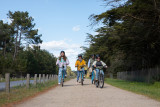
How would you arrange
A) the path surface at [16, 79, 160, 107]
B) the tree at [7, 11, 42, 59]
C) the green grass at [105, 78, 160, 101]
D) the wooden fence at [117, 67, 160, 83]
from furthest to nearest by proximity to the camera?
the tree at [7, 11, 42, 59] < the wooden fence at [117, 67, 160, 83] < the green grass at [105, 78, 160, 101] < the path surface at [16, 79, 160, 107]

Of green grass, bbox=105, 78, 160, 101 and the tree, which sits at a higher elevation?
the tree

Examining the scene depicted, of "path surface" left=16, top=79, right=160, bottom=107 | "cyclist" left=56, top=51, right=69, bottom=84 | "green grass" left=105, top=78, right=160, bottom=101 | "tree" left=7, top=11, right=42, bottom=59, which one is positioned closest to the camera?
"path surface" left=16, top=79, right=160, bottom=107

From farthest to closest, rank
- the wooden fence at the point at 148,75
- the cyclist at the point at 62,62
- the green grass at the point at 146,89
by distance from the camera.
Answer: the wooden fence at the point at 148,75, the cyclist at the point at 62,62, the green grass at the point at 146,89

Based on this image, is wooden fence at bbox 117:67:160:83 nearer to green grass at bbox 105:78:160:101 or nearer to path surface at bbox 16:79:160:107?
green grass at bbox 105:78:160:101

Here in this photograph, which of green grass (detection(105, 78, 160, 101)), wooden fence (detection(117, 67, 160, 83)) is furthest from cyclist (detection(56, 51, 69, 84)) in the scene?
wooden fence (detection(117, 67, 160, 83))

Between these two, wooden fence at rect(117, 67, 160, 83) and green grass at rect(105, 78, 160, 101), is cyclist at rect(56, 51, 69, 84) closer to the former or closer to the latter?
green grass at rect(105, 78, 160, 101)

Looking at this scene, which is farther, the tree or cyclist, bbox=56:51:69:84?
the tree

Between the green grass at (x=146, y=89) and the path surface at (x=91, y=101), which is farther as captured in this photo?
the green grass at (x=146, y=89)

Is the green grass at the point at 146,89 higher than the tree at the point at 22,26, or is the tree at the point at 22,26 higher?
the tree at the point at 22,26

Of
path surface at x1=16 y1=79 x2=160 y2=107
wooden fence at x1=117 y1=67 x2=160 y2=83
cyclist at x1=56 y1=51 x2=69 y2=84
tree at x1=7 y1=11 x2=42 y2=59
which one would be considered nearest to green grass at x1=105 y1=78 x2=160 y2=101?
path surface at x1=16 y1=79 x2=160 y2=107

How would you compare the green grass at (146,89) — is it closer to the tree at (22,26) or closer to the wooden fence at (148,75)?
the wooden fence at (148,75)

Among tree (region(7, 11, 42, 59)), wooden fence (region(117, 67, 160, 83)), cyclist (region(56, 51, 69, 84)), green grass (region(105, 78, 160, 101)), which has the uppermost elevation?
tree (region(7, 11, 42, 59))

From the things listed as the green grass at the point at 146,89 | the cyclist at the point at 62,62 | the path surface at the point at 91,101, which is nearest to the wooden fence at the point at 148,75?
the green grass at the point at 146,89

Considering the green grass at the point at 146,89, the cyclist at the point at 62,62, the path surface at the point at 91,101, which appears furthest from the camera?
the cyclist at the point at 62,62
